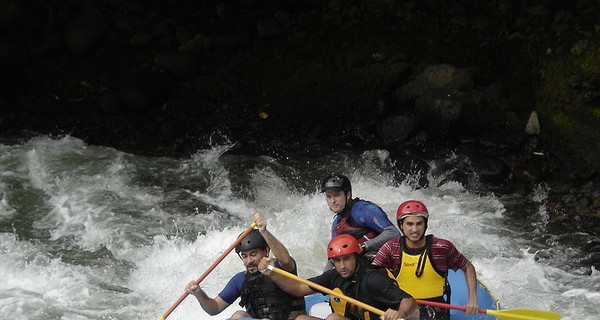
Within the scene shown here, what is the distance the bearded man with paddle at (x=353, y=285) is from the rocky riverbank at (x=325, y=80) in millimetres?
4865

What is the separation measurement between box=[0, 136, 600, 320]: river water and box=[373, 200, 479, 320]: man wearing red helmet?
6.54ft

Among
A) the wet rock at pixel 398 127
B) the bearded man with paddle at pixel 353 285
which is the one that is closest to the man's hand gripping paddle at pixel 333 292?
the bearded man with paddle at pixel 353 285

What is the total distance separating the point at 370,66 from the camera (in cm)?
1099

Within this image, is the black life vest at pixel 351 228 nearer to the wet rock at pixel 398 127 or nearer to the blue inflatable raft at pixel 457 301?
the blue inflatable raft at pixel 457 301

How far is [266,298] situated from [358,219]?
1082mm

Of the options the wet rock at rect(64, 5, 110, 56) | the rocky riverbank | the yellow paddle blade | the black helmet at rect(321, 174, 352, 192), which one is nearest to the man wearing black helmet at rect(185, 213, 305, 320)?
the black helmet at rect(321, 174, 352, 192)

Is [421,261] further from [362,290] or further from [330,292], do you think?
[330,292]

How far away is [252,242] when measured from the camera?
207 inches

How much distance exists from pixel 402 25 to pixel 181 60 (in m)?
2.98

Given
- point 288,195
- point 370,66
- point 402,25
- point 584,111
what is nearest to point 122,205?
point 288,195

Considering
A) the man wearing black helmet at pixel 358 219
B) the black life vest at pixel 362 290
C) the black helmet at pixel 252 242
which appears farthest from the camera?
the man wearing black helmet at pixel 358 219

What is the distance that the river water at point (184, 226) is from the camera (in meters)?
7.52

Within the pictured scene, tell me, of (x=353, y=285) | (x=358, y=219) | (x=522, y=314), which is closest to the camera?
(x=353, y=285)

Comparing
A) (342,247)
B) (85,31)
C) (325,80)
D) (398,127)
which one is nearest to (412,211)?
(342,247)
